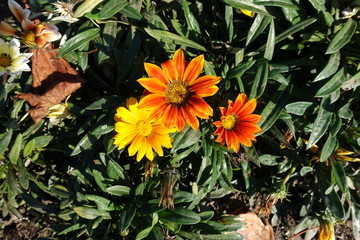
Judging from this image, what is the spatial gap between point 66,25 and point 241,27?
105 cm

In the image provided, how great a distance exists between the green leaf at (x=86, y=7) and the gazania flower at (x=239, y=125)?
33.1 inches

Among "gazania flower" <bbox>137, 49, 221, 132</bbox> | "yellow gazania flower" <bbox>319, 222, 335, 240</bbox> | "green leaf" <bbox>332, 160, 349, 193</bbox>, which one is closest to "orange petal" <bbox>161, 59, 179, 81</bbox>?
"gazania flower" <bbox>137, 49, 221, 132</bbox>

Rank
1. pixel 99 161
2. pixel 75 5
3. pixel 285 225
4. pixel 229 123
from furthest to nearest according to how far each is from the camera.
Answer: pixel 285 225 → pixel 99 161 → pixel 75 5 → pixel 229 123

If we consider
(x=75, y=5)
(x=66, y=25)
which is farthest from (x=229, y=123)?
Answer: (x=66, y=25)

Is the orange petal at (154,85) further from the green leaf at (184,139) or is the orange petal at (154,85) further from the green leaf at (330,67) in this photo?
the green leaf at (330,67)

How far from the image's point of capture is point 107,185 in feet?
6.59

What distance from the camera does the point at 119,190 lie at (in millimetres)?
1947

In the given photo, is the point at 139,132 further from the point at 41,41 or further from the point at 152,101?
the point at 41,41

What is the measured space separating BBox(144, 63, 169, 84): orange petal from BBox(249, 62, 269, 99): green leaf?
44 cm

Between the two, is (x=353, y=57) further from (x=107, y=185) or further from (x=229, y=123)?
(x=107, y=185)

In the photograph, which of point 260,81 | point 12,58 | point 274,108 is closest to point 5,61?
point 12,58

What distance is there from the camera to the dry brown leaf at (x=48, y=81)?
1920 mm

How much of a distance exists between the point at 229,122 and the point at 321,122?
0.53m

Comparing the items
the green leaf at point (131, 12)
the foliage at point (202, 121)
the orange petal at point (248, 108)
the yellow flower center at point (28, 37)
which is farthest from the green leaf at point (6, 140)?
the orange petal at point (248, 108)
